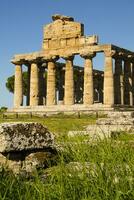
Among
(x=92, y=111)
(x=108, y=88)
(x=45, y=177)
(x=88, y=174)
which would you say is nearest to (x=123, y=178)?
(x=88, y=174)

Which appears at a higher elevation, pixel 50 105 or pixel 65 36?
pixel 65 36

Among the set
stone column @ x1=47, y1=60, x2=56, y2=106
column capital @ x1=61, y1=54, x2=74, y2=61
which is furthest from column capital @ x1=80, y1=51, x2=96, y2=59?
stone column @ x1=47, y1=60, x2=56, y2=106

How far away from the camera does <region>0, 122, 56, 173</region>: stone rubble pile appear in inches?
418

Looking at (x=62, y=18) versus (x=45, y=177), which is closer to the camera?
(x=45, y=177)

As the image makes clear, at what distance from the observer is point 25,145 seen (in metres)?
11.1

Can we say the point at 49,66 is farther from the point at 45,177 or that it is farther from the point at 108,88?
the point at 45,177

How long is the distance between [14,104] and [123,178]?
6376 centimetres

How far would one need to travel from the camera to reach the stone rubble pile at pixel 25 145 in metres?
10.6

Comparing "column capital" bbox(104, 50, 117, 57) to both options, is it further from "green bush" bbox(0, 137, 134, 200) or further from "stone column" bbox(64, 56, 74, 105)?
"green bush" bbox(0, 137, 134, 200)

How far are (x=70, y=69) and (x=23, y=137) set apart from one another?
55.1m

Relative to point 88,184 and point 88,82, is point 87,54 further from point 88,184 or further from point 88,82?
point 88,184

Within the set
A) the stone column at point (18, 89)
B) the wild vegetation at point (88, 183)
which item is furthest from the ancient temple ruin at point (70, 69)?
the wild vegetation at point (88, 183)

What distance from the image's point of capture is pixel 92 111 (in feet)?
191

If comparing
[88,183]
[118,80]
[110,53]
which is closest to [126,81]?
[118,80]
